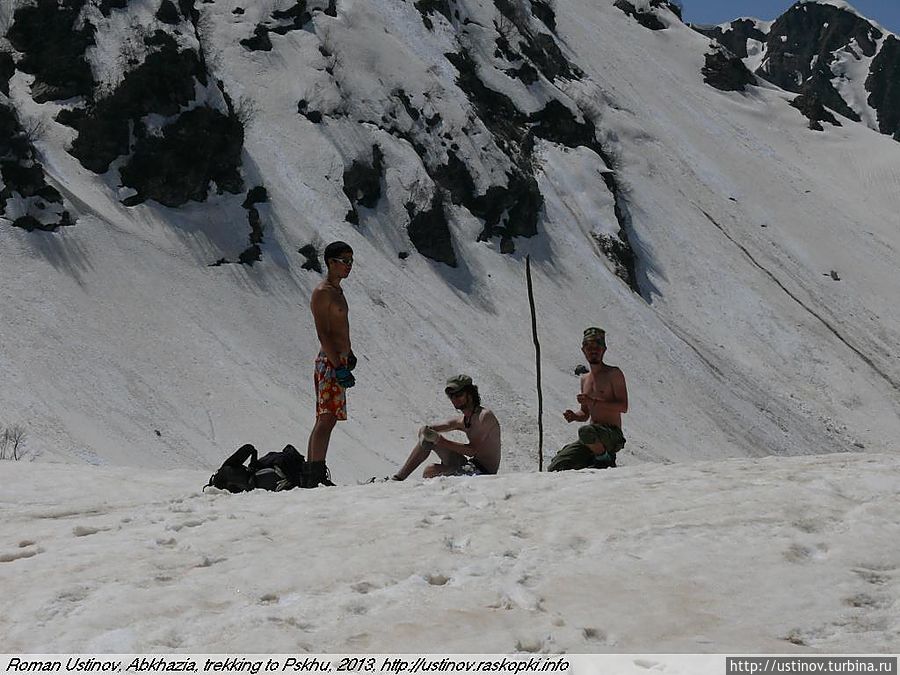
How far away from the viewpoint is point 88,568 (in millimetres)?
4820

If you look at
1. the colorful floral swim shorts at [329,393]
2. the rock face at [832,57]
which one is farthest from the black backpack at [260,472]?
the rock face at [832,57]

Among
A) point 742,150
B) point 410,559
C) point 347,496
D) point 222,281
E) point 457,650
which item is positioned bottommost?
point 222,281

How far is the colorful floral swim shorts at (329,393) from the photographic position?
25.8ft

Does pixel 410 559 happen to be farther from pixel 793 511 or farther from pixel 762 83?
pixel 762 83

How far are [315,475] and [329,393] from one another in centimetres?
72

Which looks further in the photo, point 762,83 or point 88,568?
point 762,83

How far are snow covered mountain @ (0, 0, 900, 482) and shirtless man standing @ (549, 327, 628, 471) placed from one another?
1680 cm

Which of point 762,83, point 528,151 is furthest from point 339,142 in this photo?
point 762,83

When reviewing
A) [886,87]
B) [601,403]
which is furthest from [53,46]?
[886,87]

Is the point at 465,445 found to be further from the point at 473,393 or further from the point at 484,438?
the point at 473,393

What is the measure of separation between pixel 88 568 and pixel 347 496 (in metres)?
2.17

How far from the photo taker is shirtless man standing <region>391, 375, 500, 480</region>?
328 inches

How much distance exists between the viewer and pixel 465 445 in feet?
27.3

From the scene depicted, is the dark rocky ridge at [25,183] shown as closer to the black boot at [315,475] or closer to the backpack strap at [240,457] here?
the backpack strap at [240,457]
